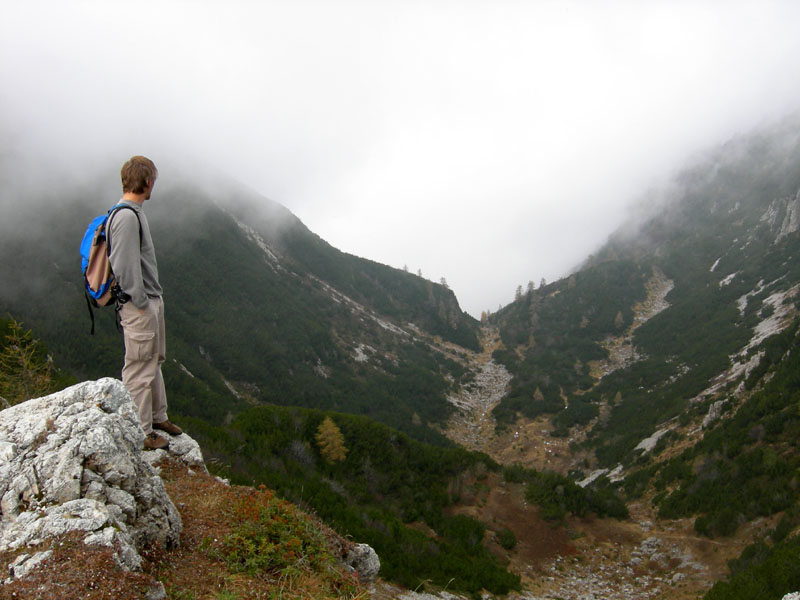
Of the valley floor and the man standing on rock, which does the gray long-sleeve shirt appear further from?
the valley floor

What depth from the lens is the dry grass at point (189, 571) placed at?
8.27 feet

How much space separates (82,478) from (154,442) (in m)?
2.03

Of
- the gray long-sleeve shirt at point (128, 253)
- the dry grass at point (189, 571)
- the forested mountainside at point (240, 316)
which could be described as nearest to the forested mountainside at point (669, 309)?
the forested mountainside at point (240, 316)

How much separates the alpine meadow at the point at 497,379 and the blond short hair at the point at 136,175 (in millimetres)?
3697

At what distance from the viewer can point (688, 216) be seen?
3792 inches

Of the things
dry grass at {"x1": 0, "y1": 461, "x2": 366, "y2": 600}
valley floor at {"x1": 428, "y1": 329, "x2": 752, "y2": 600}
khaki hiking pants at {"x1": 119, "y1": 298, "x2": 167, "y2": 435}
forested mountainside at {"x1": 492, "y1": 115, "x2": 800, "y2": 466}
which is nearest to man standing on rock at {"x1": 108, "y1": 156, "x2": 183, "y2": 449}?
khaki hiking pants at {"x1": 119, "y1": 298, "x2": 167, "y2": 435}

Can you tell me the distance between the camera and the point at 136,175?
4.31 meters

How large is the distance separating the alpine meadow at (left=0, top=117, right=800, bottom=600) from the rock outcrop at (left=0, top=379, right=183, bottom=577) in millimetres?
723

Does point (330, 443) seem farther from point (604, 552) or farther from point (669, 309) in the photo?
point (669, 309)

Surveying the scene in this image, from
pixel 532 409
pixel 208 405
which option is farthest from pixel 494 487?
pixel 532 409

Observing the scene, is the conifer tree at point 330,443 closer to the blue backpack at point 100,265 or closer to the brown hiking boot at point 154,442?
the brown hiking boot at point 154,442

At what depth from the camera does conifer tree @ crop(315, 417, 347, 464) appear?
18.5m

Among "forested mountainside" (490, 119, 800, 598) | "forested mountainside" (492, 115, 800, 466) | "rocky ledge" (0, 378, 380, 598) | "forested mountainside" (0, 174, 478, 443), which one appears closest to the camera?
"rocky ledge" (0, 378, 380, 598)

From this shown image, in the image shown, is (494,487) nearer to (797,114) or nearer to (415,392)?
(415,392)
